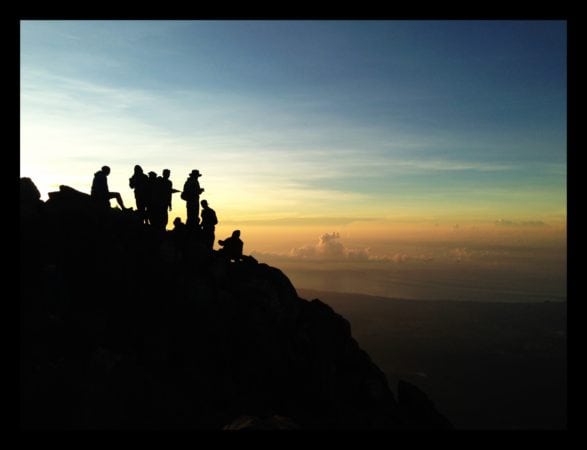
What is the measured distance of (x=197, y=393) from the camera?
33.8 metres

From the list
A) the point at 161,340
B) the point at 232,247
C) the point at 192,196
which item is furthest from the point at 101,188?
the point at 161,340

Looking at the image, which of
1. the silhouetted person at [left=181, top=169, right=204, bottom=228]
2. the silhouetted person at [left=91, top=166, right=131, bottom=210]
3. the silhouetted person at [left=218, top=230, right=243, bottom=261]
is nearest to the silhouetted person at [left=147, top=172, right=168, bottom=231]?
the silhouetted person at [left=181, top=169, right=204, bottom=228]

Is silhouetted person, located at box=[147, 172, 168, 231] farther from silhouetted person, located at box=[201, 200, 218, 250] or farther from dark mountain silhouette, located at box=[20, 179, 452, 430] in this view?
silhouetted person, located at box=[201, 200, 218, 250]

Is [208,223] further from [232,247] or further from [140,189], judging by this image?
[140,189]

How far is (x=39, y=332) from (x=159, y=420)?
10.7 m

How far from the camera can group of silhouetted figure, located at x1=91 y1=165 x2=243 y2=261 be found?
41719mm

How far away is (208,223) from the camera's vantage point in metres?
46.3

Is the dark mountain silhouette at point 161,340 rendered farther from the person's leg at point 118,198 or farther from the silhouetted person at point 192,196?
the silhouetted person at point 192,196

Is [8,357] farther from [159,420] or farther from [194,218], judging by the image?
[194,218]

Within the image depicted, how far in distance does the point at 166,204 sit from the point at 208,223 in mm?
4754

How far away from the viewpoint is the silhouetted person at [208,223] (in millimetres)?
46188

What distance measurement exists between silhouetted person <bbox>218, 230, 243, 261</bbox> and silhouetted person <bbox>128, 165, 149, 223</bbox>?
8445mm

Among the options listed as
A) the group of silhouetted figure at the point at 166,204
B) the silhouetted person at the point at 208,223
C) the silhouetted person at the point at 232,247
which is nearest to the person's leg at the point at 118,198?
the group of silhouetted figure at the point at 166,204
